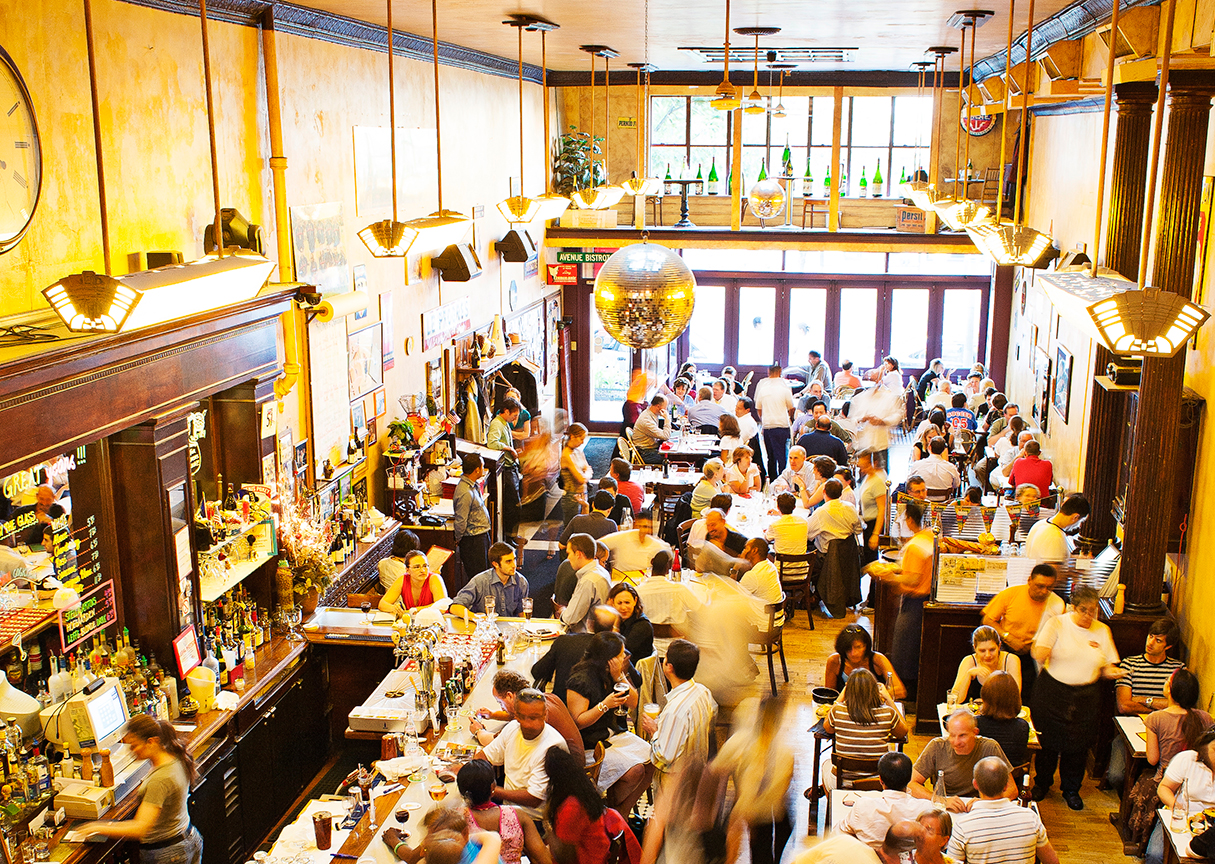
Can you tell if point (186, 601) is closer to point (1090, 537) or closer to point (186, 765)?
point (186, 765)

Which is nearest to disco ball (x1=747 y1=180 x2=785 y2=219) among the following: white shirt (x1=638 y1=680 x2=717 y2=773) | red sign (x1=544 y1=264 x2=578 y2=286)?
red sign (x1=544 y1=264 x2=578 y2=286)

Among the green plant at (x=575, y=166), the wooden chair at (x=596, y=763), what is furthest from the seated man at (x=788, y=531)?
the green plant at (x=575, y=166)

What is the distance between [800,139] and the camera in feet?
51.5

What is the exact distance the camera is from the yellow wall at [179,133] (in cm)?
484

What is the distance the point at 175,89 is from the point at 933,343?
12.5 meters

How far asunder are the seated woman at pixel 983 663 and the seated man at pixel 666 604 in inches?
63.9

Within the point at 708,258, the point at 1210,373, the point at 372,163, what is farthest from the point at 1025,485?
the point at 708,258

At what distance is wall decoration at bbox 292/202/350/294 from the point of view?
24.1 ft

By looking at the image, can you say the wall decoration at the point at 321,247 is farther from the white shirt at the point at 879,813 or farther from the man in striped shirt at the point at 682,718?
the white shirt at the point at 879,813

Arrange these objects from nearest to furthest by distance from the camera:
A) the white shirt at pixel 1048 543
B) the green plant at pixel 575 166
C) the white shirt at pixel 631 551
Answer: the white shirt at pixel 1048 543 → the white shirt at pixel 631 551 → the green plant at pixel 575 166

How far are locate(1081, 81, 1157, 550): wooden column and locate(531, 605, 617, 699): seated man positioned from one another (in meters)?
3.66

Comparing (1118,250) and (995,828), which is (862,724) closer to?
(995,828)

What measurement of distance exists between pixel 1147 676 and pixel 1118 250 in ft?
9.08

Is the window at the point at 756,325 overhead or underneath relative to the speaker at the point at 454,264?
underneath
